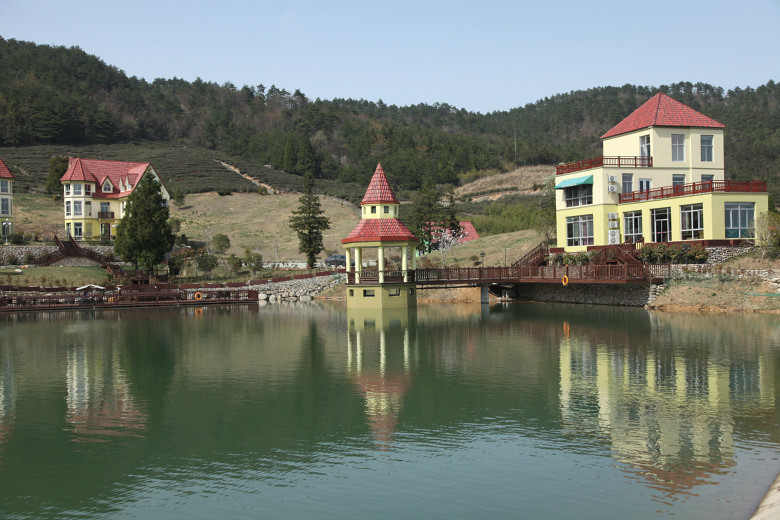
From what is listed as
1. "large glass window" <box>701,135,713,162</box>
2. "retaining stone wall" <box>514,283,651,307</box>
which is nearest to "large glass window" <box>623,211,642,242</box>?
"retaining stone wall" <box>514,283,651,307</box>

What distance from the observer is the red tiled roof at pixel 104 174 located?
72.5 m

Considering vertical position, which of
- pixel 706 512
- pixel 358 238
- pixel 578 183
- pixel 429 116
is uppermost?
pixel 429 116

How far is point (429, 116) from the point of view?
647ft

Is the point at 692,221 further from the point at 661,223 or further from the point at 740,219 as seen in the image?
the point at 740,219

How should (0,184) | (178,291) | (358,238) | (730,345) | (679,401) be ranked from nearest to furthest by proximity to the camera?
(679,401), (730,345), (358,238), (178,291), (0,184)

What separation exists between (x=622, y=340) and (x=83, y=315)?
113ft

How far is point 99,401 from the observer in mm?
18922

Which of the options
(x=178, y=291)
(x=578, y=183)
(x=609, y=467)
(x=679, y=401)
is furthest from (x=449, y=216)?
(x=609, y=467)

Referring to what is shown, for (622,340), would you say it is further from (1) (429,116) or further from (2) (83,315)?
(1) (429,116)

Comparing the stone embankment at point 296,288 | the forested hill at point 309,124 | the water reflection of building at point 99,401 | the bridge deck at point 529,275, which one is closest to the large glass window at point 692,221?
the bridge deck at point 529,275

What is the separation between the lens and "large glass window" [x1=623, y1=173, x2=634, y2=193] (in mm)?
46594

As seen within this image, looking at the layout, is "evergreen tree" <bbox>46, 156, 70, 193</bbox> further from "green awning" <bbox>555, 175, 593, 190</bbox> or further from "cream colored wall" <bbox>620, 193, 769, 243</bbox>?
"cream colored wall" <bbox>620, 193, 769, 243</bbox>

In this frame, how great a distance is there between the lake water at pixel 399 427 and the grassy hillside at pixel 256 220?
44.9 meters

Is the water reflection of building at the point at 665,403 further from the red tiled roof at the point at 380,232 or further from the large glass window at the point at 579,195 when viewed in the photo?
the large glass window at the point at 579,195
